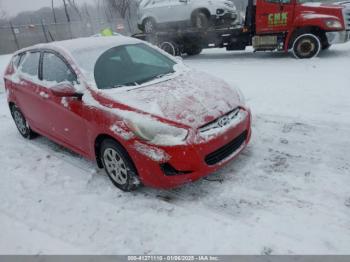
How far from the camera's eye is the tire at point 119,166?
145 inches

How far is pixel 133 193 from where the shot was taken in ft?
12.9

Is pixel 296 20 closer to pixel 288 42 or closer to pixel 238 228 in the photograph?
pixel 288 42

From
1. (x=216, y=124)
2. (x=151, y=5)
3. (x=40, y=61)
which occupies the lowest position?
(x=216, y=124)

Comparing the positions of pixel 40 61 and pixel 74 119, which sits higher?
pixel 40 61

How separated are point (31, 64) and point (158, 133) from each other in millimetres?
2923

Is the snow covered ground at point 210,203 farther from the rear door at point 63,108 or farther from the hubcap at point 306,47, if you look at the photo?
the hubcap at point 306,47

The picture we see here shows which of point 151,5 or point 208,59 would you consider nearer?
point 208,59

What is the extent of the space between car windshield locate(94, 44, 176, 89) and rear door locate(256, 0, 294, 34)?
6.91 metres

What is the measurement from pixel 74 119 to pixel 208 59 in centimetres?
932

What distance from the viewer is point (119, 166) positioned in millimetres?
3836

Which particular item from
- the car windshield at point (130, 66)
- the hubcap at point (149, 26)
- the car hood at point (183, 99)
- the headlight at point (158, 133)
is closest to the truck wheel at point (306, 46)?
the hubcap at point (149, 26)

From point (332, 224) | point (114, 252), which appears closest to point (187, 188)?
point (114, 252)

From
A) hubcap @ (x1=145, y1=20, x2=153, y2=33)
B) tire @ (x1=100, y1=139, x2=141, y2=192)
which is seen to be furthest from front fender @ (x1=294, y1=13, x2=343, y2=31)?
tire @ (x1=100, y1=139, x2=141, y2=192)

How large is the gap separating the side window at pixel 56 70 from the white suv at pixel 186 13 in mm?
8583
